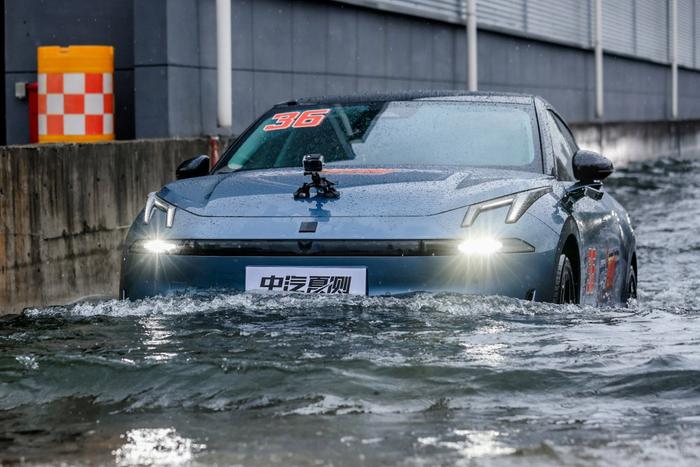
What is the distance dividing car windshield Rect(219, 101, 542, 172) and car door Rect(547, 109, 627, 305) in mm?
239

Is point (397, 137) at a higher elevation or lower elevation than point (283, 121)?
lower

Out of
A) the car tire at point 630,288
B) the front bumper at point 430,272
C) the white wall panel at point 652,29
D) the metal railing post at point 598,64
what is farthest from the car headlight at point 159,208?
the white wall panel at point 652,29

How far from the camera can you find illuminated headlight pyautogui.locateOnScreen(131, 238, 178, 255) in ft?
21.2

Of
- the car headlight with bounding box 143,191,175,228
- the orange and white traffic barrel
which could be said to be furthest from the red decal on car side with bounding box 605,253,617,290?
the orange and white traffic barrel

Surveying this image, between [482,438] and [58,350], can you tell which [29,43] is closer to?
[58,350]

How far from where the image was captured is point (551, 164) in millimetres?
7227

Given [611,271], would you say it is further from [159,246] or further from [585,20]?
[585,20]

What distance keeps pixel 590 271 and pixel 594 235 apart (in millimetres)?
235

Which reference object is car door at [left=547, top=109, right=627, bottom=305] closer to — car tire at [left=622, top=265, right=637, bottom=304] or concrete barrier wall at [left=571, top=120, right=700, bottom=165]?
car tire at [left=622, top=265, right=637, bottom=304]

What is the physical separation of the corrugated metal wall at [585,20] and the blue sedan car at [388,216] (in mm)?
10006

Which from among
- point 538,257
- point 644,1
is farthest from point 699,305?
point 644,1

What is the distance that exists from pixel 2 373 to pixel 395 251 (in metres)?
1.63

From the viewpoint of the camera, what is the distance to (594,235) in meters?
7.38

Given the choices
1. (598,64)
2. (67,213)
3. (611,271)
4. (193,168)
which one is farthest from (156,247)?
(598,64)
